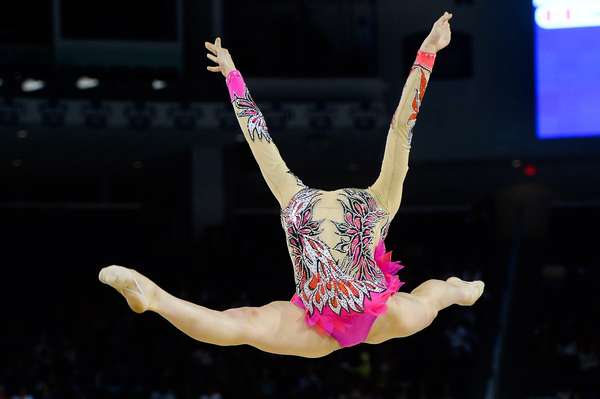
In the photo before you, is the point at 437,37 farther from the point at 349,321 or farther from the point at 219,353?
the point at 219,353

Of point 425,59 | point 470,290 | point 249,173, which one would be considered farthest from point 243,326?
point 249,173

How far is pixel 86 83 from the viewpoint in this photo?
44.1 feet

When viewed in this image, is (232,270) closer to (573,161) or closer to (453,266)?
(453,266)

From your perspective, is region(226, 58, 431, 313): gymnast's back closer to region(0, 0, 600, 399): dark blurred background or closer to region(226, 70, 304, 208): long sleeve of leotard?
region(226, 70, 304, 208): long sleeve of leotard

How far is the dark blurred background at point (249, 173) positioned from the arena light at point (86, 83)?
4 cm

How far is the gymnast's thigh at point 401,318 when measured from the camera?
18.0 feet

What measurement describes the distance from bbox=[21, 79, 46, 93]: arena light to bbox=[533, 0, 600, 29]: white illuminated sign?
6675mm

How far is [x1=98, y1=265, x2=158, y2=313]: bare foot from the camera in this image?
4480 millimetres

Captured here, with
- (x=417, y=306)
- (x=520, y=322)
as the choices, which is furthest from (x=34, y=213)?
(x=417, y=306)

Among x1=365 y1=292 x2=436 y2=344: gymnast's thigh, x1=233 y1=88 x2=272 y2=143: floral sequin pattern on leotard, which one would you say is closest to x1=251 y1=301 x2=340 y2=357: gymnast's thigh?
x1=365 y1=292 x2=436 y2=344: gymnast's thigh

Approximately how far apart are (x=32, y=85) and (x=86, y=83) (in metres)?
0.67

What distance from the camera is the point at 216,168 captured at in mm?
16406

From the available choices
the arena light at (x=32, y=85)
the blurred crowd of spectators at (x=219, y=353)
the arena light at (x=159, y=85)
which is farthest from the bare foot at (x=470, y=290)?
the arena light at (x=32, y=85)

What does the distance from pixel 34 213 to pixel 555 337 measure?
10399mm
